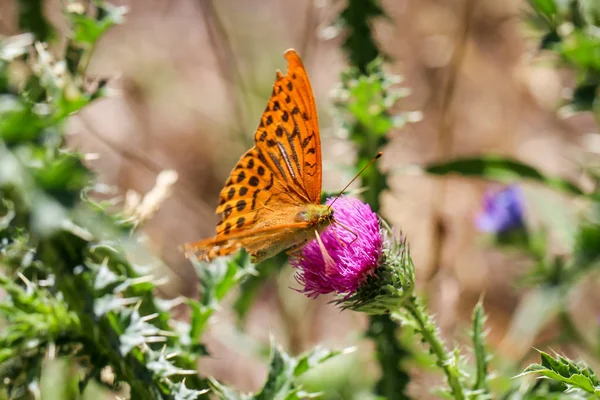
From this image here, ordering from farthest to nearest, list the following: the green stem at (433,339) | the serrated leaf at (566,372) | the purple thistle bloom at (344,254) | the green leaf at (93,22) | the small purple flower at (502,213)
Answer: the small purple flower at (502,213)
the green leaf at (93,22)
the green stem at (433,339)
the purple thistle bloom at (344,254)
the serrated leaf at (566,372)

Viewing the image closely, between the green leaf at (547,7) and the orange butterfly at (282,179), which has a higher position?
the green leaf at (547,7)

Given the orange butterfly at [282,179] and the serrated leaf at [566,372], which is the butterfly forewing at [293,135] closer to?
the orange butterfly at [282,179]

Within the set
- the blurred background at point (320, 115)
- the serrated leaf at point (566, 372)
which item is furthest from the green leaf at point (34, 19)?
the serrated leaf at point (566, 372)

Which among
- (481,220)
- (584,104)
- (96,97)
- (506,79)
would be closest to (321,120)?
(506,79)

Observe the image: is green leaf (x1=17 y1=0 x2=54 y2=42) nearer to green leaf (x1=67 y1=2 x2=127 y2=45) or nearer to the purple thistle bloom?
green leaf (x1=67 y1=2 x2=127 y2=45)

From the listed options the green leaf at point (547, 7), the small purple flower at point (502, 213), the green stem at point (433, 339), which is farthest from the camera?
the small purple flower at point (502, 213)
